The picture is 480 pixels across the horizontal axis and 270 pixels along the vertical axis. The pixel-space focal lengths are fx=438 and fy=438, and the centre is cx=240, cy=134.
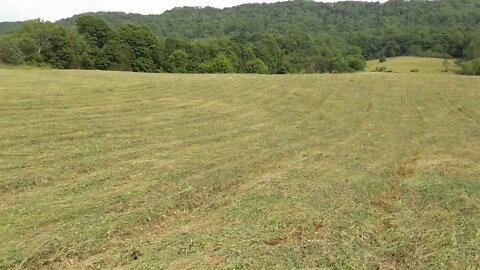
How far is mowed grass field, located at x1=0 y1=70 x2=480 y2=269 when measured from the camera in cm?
859

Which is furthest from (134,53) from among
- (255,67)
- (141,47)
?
(255,67)

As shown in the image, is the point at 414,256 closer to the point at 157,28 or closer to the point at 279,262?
the point at 279,262

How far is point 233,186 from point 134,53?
74.3 metres

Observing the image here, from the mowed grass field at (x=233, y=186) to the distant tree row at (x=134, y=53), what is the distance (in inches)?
2073

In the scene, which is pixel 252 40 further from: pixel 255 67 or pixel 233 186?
pixel 233 186

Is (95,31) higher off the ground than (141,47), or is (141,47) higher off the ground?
(95,31)

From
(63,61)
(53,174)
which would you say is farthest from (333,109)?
(63,61)

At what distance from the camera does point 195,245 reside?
8773 millimetres

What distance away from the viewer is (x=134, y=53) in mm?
82438

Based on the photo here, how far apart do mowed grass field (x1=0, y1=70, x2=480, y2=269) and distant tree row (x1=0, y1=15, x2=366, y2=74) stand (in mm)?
52655

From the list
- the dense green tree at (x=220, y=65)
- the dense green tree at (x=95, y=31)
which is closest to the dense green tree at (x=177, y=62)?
the dense green tree at (x=220, y=65)

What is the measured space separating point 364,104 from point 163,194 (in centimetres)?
2114

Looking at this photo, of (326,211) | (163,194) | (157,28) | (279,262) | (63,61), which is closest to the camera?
(279,262)

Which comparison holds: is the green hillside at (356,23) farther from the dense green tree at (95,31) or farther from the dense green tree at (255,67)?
the dense green tree at (255,67)
